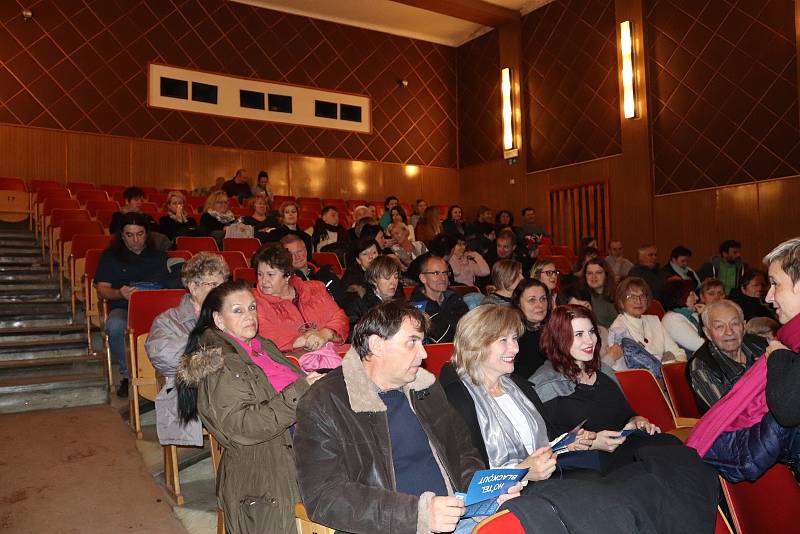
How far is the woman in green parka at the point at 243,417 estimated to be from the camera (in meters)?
1.87

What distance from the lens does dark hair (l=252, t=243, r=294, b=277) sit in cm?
306

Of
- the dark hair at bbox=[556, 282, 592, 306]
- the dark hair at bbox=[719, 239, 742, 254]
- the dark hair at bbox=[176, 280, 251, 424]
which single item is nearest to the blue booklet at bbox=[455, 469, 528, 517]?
the dark hair at bbox=[176, 280, 251, 424]

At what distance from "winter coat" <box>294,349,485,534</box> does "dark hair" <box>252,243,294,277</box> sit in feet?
4.78

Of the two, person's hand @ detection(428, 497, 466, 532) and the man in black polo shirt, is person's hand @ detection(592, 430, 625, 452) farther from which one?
the man in black polo shirt

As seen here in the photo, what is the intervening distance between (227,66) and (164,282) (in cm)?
660

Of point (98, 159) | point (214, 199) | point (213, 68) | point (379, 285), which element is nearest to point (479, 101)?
point (213, 68)

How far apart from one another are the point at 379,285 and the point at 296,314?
564 mm

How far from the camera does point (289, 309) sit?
308 cm

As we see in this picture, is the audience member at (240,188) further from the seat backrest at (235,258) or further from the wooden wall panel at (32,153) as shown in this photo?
the seat backrest at (235,258)

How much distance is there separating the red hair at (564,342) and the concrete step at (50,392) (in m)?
2.64

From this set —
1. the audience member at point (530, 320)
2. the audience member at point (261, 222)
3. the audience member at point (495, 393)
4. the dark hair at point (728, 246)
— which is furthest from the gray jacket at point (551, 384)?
the dark hair at point (728, 246)

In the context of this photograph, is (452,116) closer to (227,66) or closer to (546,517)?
(227,66)

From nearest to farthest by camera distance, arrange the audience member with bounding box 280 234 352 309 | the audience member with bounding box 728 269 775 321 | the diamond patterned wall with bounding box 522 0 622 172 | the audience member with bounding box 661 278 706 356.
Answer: the audience member with bounding box 661 278 706 356, the audience member with bounding box 280 234 352 309, the audience member with bounding box 728 269 775 321, the diamond patterned wall with bounding box 522 0 622 172

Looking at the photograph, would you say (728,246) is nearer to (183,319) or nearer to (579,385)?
(579,385)
